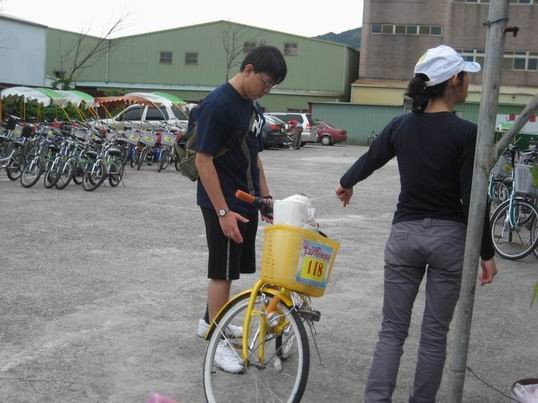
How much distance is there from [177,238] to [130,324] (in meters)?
3.42

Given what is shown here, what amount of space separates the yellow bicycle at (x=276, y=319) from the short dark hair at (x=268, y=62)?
0.97 meters

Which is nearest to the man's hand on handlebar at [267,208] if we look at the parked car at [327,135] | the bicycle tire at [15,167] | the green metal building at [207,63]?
the bicycle tire at [15,167]

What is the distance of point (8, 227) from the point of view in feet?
28.7

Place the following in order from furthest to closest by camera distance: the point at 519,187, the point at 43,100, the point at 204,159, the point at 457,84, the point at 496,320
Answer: the point at 43,100 → the point at 519,187 → the point at 496,320 → the point at 204,159 → the point at 457,84

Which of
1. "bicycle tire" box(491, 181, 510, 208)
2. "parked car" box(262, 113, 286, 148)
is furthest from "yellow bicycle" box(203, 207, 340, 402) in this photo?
"parked car" box(262, 113, 286, 148)

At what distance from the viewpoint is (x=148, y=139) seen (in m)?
18.0

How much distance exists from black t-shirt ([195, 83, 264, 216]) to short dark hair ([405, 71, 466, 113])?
3.53ft

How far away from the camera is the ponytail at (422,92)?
10.3ft

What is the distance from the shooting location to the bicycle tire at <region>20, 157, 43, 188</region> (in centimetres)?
1328

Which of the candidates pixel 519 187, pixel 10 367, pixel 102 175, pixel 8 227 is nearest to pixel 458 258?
pixel 10 367

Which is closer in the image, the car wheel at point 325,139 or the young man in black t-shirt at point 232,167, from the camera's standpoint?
the young man in black t-shirt at point 232,167

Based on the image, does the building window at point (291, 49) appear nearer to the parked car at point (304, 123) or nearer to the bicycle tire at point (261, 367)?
the parked car at point (304, 123)

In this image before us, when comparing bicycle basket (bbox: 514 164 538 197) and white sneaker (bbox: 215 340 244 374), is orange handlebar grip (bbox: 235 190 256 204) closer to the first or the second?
white sneaker (bbox: 215 340 244 374)

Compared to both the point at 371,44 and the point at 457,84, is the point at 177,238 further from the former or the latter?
the point at 371,44
